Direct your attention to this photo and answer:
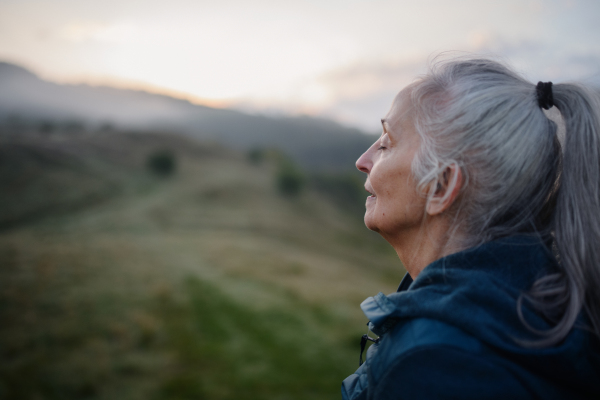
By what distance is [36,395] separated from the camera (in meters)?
6.70

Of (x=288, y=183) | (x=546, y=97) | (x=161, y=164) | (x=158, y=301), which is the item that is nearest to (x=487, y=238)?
(x=546, y=97)

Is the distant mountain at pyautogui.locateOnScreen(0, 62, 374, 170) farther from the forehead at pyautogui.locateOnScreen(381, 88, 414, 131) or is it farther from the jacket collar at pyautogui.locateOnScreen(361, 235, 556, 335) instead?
the jacket collar at pyautogui.locateOnScreen(361, 235, 556, 335)

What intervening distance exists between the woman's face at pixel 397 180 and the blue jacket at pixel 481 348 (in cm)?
41

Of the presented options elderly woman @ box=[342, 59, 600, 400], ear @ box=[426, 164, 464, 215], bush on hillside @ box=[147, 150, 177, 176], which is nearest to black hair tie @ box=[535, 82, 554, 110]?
elderly woman @ box=[342, 59, 600, 400]

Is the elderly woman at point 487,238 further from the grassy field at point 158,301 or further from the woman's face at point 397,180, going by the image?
the grassy field at point 158,301

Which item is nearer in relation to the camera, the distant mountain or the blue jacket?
the blue jacket

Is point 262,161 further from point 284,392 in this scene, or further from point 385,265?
point 284,392

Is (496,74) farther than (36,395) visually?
No

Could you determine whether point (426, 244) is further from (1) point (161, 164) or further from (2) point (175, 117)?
(2) point (175, 117)

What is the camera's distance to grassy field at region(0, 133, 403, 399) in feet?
24.7

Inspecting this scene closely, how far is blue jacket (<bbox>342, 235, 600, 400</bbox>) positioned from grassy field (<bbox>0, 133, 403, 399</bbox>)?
6.83m

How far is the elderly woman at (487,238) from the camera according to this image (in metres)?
1.11

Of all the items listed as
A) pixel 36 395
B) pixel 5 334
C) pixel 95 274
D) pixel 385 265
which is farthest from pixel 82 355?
pixel 385 265

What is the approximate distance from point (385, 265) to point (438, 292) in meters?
33.7
